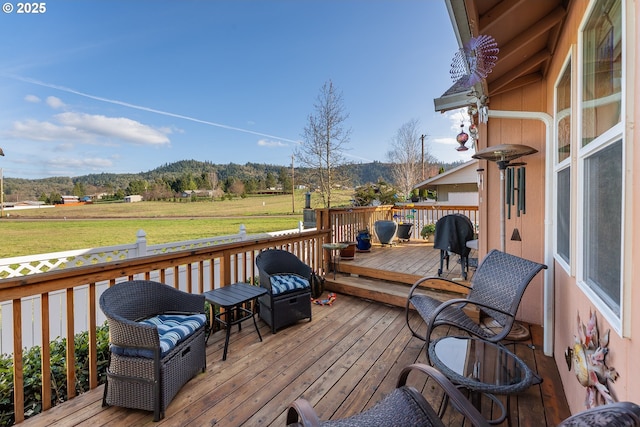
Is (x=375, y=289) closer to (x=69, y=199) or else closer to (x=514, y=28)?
(x=514, y=28)

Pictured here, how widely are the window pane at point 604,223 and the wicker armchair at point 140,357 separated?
256 centimetres

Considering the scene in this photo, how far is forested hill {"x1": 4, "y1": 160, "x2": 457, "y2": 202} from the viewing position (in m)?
16.5

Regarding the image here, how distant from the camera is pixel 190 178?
92.6 feet

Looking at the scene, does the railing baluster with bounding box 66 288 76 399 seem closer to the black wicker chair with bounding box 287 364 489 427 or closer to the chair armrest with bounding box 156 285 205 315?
the chair armrest with bounding box 156 285 205 315

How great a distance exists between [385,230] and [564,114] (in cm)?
480

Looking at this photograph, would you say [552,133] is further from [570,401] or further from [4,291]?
[4,291]

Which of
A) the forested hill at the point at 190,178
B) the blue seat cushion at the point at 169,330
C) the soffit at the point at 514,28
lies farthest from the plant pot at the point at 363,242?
the forested hill at the point at 190,178

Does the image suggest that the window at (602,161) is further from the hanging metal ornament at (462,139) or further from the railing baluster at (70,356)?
the railing baluster at (70,356)

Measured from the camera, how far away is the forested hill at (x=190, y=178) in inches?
650

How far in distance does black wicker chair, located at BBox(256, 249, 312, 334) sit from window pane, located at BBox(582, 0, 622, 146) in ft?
9.61

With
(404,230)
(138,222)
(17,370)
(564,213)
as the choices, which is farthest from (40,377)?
(138,222)

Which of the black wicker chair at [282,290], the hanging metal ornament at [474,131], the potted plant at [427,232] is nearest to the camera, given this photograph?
the black wicker chair at [282,290]

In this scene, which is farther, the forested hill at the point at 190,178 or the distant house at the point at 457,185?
the forested hill at the point at 190,178

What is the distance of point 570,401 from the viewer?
1975mm
